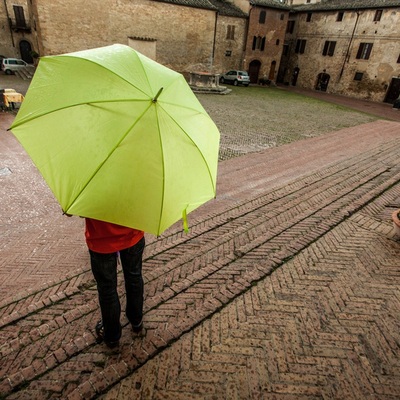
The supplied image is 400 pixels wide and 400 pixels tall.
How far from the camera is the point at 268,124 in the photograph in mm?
13953

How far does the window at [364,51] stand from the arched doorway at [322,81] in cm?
340

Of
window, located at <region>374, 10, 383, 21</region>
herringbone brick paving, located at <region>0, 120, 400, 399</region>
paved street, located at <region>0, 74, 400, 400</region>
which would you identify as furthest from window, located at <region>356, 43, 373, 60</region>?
herringbone brick paving, located at <region>0, 120, 400, 399</region>

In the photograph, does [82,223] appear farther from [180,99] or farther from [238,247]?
[180,99]

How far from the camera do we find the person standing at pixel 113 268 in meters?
2.02

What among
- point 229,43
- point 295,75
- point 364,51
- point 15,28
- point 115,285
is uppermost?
point 364,51

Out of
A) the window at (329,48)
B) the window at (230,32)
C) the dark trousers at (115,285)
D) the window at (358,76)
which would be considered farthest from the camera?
the window at (329,48)

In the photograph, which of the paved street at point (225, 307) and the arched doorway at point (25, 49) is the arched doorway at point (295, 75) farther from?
the paved street at point (225, 307)

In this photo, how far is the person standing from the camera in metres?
2.02

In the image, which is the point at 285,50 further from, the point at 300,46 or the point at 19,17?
the point at 19,17

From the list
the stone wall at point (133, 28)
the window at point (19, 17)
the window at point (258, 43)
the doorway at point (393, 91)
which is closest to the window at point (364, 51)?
the doorway at point (393, 91)

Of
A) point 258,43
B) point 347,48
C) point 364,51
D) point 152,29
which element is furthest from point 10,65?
point 364,51

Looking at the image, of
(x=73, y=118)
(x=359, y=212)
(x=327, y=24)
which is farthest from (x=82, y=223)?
(x=327, y=24)

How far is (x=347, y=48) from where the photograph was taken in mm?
27984

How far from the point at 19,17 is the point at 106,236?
36846 millimetres
